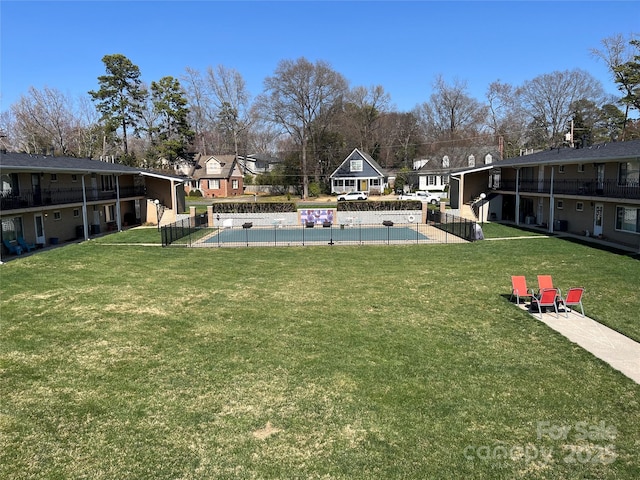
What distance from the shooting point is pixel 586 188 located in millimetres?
30797

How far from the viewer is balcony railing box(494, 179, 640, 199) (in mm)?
26688

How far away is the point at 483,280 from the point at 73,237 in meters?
28.2

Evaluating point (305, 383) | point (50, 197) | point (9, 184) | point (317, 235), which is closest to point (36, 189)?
A: point (50, 197)

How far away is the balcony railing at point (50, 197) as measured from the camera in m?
26.1

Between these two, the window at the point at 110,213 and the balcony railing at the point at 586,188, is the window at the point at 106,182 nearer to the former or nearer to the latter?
the window at the point at 110,213

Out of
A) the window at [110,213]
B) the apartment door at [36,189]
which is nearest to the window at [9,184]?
the apartment door at [36,189]

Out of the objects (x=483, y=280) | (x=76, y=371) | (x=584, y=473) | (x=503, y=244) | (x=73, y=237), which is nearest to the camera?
(x=584, y=473)

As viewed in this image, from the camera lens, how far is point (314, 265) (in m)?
22.8

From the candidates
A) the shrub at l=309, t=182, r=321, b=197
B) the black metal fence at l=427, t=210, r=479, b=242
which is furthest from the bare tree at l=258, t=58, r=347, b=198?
the black metal fence at l=427, t=210, r=479, b=242

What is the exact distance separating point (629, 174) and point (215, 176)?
5915 centimetres

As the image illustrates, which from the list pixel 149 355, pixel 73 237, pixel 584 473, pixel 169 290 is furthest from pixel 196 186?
pixel 584 473

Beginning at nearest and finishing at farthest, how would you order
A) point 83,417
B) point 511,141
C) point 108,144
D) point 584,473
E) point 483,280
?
point 584,473 < point 83,417 < point 483,280 < point 108,144 < point 511,141

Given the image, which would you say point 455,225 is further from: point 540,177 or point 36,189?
point 36,189

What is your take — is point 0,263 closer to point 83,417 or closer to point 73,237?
point 73,237
